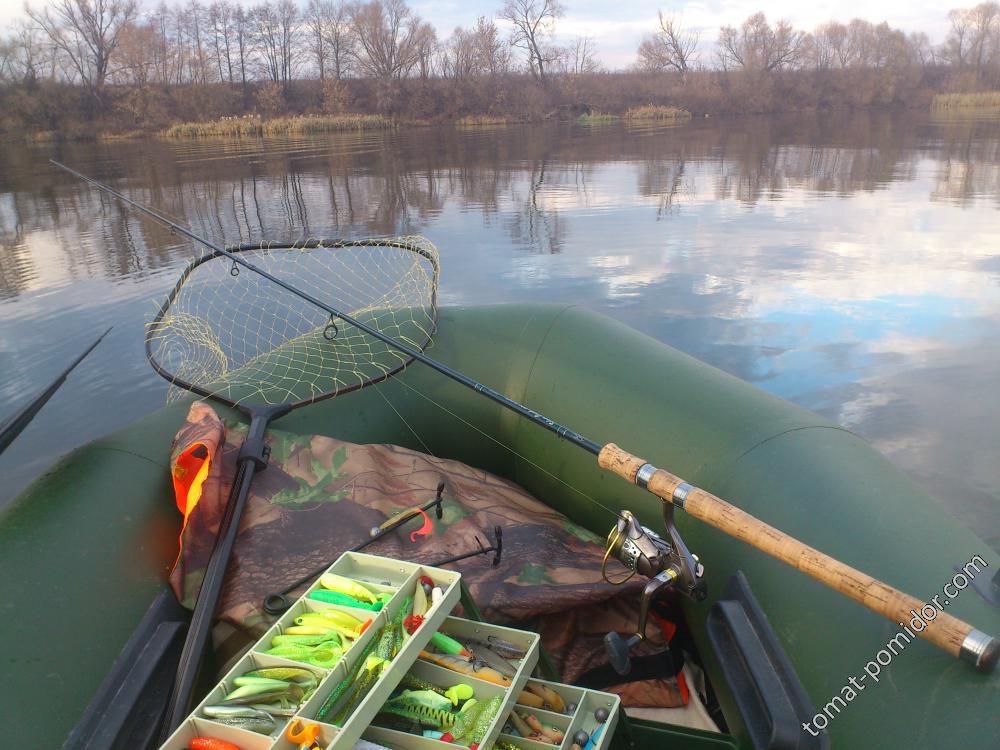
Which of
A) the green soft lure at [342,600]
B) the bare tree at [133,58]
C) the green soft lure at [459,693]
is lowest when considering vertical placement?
the green soft lure at [459,693]

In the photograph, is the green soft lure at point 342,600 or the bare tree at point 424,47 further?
the bare tree at point 424,47

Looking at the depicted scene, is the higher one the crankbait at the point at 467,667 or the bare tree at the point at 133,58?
the bare tree at the point at 133,58

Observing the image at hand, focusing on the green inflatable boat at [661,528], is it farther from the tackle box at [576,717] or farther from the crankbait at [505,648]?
the crankbait at [505,648]

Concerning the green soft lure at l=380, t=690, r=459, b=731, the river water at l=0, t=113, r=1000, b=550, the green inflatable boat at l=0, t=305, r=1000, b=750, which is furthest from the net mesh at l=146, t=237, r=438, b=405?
the green soft lure at l=380, t=690, r=459, b=731

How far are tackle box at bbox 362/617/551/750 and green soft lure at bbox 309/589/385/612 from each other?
17cm

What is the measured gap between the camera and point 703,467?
222 centimetres

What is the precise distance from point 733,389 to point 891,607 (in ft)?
3.74

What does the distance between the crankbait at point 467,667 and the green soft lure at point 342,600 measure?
159 mm

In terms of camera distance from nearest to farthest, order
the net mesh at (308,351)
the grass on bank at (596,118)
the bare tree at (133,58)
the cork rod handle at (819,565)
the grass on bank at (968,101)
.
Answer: the cork rod handle at (819,565) < the net mesh at (308,351) < the grass on bank at (968,101) < the grass on bank at (596,118) < the bare tree at (133,58)

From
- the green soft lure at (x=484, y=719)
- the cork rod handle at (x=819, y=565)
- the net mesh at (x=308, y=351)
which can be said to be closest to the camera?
the cork rod handle at (x=819, y=565)

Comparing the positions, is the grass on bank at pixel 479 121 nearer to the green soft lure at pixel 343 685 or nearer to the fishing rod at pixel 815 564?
the fishing rod at pixel 815 564

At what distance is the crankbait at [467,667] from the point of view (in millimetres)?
1707

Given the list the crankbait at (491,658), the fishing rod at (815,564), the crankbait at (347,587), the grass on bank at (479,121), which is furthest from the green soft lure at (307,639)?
the grass on bank at (479,121)

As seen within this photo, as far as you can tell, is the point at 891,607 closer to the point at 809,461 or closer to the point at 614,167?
the point at 809,461
